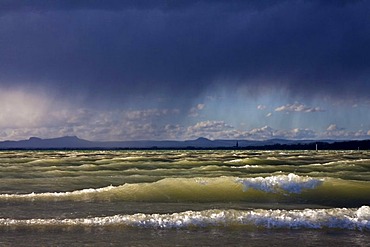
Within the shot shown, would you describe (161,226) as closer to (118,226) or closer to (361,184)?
(118,226)

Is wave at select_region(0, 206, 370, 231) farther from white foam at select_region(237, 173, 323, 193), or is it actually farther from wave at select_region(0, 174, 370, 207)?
white foam at select_region(237, 173, 323, 193)

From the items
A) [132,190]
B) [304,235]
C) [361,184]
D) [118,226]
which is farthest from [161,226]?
[361,184]

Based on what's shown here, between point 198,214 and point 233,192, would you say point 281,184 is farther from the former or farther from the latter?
point 198,214

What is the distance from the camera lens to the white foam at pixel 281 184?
27859 millimetres

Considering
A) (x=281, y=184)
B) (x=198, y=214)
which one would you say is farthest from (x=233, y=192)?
(x=198, y=214)

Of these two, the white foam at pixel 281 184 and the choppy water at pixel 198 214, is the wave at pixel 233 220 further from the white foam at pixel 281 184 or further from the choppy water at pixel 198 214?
the white foam at pixel 281 184

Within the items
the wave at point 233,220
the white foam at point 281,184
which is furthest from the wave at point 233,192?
the wave at point 233,220

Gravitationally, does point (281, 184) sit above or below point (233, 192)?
above

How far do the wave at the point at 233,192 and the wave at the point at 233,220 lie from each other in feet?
21.5

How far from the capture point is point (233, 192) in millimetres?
27141

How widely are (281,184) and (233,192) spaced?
2.96 metres

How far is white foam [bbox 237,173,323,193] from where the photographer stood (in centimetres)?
2786

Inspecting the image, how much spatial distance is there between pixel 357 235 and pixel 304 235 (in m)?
1.68

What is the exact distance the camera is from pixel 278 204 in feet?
78.1
